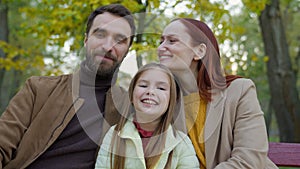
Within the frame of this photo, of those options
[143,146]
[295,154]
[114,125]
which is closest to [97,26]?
[114,125]

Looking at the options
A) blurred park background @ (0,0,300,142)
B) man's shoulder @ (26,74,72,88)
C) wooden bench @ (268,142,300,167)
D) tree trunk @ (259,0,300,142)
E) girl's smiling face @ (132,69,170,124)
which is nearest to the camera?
girl's smiling face @ (132,69,170,124)

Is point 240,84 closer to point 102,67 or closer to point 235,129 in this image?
point 235,129

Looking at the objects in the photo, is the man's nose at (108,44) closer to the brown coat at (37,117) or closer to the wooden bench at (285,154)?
the brown coat at (37,117)

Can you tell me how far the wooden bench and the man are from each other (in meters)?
1.03

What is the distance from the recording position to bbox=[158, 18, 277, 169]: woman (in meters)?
2.28

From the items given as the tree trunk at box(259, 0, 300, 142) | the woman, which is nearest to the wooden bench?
the woman

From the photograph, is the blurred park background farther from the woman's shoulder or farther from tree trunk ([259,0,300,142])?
the woman's shoulder

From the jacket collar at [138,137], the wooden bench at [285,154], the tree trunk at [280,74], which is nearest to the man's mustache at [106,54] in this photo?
the jacket collar at [138,137]

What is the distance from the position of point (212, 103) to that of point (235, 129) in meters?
0.19

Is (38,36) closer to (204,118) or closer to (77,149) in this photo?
(77,149)

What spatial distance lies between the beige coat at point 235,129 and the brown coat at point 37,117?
1.82 ft

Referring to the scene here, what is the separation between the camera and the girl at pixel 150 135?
224 centimetres

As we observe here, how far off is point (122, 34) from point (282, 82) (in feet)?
17.3

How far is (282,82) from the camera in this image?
7.38 meters
